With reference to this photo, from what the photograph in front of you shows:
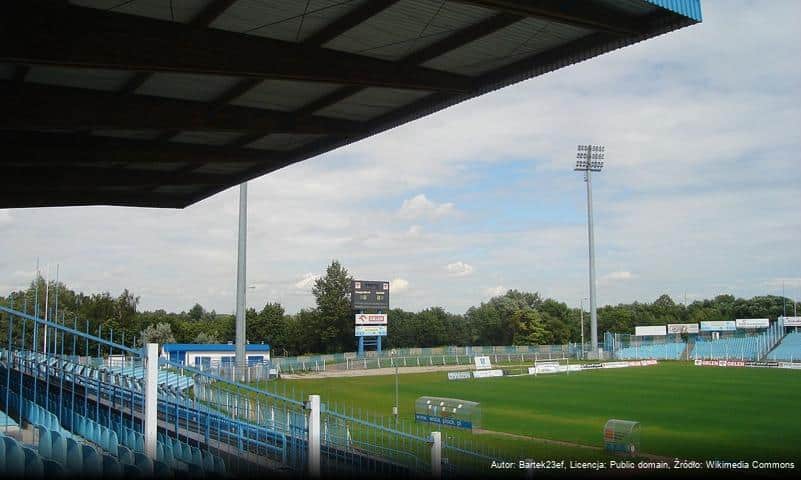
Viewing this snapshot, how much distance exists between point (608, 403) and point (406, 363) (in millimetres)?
41355

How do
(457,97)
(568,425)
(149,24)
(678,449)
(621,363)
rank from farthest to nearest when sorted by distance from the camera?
(621,363) → (568,425) → (678,449) → (457,97) → (149,24)

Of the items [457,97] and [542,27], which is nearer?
[542,27]

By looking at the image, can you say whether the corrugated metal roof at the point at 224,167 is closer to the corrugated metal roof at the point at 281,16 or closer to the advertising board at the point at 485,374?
the corrugated metal roof at the point at 281,16

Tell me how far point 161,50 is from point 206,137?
790 cm

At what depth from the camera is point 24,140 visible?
63.5 feet

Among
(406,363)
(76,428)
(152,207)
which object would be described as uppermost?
(152,207)

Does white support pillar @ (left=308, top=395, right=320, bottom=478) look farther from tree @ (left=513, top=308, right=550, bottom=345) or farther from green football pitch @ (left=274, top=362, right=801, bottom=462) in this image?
tree @ (left=513, top=308, right=550, bottom=345)

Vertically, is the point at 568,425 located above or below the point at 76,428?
below

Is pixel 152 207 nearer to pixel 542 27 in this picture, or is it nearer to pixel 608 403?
pixel 542 27

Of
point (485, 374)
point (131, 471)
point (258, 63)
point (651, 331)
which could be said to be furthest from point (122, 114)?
point (651, 331)

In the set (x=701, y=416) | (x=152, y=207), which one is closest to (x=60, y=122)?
(x=152, y=207)

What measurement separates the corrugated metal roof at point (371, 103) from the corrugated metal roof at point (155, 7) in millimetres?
5559

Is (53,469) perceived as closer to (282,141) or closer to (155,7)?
(155,7)

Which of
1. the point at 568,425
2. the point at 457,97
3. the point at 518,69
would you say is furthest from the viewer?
the point at 568,425
